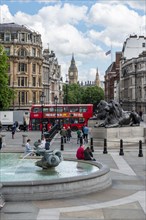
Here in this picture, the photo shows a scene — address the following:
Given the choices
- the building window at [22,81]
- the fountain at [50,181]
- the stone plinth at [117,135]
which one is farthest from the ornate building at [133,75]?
the fountain at [50,181]

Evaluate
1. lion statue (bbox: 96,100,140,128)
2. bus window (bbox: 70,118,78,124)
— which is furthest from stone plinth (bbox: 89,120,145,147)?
bus window (bbox: 70,118,78,124)

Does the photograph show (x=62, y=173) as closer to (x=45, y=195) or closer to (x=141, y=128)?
(x=45, y=195)

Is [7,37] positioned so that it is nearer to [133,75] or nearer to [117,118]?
[133,75]

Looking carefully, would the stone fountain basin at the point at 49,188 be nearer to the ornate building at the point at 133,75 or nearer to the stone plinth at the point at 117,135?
the stone plinth at the point at 117,135

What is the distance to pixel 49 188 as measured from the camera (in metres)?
14.4

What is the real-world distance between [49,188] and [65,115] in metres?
40.1

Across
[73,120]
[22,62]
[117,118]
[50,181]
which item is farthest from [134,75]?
[50,181]

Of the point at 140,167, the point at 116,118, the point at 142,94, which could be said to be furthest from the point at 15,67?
the point at 140,167

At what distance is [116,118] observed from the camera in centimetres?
3438

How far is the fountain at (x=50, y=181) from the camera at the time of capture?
14.1 metres

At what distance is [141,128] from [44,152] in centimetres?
1877

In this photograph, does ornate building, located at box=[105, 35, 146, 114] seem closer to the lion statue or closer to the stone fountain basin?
the lion statue

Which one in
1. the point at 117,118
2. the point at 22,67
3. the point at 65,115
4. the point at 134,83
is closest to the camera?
the point at 117,118

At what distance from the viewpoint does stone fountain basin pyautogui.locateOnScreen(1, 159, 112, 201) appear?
1408 cm
